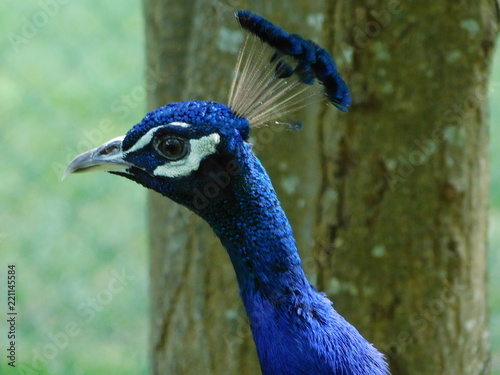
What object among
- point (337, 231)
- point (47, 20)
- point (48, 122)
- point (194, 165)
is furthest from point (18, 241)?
point (194, 165)

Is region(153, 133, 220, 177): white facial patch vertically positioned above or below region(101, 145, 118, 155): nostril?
below

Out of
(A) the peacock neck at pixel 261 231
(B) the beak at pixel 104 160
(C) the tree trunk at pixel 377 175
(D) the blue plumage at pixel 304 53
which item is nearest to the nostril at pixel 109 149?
(B) the beak at pixel 104 160

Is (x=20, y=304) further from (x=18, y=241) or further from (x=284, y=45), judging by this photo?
(x=284, y=45)

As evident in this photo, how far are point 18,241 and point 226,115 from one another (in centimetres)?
232

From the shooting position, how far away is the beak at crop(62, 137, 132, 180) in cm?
146

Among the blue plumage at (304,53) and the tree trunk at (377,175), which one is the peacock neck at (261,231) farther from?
the tree trunk at (377,175)

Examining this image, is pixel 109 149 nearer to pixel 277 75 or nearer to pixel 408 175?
pixel 277 75

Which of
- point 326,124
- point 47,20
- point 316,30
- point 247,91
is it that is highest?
point 47,20

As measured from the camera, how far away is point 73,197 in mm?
3695

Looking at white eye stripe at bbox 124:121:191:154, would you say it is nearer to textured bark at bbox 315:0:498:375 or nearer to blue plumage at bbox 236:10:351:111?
blue plumage at bbox 236:10:351:111

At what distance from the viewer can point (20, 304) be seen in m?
3.22

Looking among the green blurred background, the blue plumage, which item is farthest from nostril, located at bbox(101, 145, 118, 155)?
the green blurred background

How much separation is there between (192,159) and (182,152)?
0.8 inches

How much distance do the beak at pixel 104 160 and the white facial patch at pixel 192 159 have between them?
0.07 m
